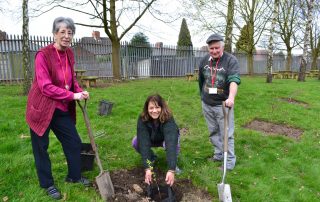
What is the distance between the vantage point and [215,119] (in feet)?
16.0

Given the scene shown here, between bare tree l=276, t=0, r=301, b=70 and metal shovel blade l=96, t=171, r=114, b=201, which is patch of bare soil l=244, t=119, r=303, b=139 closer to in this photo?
metal shovel blade l=96, t=171, r=114, b=201

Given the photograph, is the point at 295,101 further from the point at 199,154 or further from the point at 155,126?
the point at 155,126

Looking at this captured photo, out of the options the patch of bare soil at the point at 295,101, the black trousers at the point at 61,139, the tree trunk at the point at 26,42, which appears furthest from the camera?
the patch of bare soil at the point at 295,101

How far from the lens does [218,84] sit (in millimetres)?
4586

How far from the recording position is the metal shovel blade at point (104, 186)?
12.3ft

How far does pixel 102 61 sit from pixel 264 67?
63.1ft

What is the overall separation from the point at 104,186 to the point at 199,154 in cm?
216

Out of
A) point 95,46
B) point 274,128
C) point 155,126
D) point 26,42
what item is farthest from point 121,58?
point 155,126

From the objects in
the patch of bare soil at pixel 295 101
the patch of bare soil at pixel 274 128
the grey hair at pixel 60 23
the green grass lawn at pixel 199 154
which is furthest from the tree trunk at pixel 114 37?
the grey hair at pixel 60 23

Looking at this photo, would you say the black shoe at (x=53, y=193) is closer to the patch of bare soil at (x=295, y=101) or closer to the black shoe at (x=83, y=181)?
the black shoe at (x=83, y=181)

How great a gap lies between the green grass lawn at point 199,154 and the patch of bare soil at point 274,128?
0.17 meters

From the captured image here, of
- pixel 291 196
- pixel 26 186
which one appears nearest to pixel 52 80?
pixel 26 186

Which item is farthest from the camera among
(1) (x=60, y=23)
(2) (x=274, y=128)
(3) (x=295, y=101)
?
(3) (x=295, y=101)

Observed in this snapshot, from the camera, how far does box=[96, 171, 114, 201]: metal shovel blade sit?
3.74 metres
